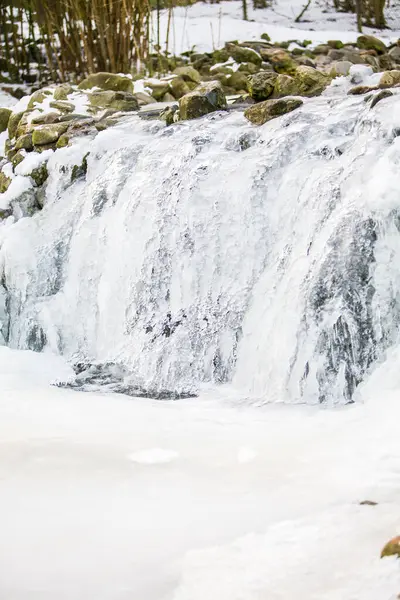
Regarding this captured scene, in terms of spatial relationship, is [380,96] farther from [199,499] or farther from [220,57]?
[220,57]

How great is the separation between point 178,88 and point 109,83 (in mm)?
624

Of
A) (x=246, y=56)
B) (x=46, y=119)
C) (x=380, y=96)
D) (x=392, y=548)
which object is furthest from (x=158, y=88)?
(x=392, y=548)

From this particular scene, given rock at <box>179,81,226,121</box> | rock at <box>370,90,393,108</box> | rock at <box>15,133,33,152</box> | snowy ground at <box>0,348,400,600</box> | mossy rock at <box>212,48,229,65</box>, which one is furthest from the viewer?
mossy rock at <box>212,48,229,65</box>

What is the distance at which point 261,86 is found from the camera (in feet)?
18.6

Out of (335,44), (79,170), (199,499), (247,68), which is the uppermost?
(335,44)

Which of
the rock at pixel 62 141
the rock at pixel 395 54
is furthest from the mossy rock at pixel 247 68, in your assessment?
the rock at pixel 62 141

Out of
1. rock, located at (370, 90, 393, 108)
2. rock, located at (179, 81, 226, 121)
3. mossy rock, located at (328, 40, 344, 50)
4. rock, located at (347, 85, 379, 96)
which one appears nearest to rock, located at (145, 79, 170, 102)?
rock, located at (179, 81, 226, 121)

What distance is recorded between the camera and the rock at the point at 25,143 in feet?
18.4

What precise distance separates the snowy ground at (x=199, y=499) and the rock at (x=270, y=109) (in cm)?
202

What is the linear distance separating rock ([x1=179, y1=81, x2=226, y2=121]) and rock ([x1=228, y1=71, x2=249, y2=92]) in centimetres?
169

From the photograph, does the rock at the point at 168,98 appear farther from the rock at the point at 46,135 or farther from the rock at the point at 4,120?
the rock at the point at 46,135

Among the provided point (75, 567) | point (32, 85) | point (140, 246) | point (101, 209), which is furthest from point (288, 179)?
point (32, 85)

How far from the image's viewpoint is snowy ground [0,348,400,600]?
184 cm

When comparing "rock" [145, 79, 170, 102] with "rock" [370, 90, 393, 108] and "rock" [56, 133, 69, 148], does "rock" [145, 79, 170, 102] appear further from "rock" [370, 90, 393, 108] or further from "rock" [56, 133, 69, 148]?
"rock" [370, 90, 393, 108]
